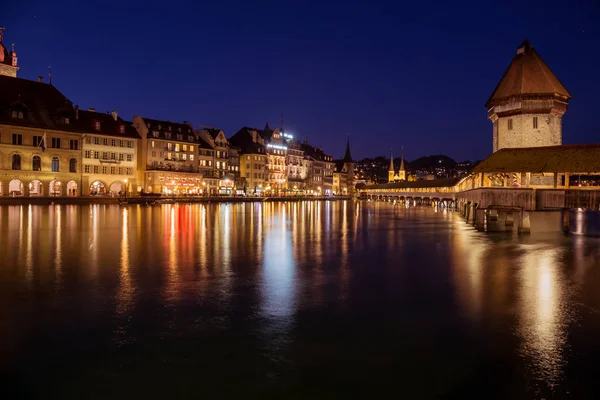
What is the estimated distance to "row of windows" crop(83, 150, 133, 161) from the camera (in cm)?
7706

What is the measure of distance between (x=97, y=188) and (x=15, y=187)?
13773 millimetres

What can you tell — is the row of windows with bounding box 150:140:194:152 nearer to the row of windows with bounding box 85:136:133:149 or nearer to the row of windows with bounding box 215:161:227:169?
the row of windows with bounding box 85:136:133:149

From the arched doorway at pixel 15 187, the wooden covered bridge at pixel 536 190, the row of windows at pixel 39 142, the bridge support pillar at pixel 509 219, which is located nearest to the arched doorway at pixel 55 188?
the arched doorway at pixel 15 187

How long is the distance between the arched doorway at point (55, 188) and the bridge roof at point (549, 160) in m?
59.9

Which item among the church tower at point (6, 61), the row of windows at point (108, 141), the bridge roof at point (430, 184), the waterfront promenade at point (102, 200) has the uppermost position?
the church tower at point (6, 61)

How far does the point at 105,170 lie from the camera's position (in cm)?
7938

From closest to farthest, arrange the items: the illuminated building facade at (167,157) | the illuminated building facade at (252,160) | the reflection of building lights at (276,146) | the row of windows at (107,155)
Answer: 1. the row of windows at (107,155)
2. the illuminated building facade at (167,157)
3. the illuminated building facade at (252,160)
4. the reflection of building lights at (276,146)

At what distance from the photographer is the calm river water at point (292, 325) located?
8.37 metres

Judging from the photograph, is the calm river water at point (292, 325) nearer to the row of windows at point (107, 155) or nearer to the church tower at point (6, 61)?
the row of windows at point (107, 155)

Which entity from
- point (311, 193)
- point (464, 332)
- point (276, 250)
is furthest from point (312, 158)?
point (464, 332)

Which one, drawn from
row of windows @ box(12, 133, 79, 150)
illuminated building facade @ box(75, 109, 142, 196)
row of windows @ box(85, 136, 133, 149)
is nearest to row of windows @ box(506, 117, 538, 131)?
row of windows @ box(12, 133, 79, 150)

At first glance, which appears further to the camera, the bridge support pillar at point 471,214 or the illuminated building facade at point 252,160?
the illuminated building facade at point 252,160

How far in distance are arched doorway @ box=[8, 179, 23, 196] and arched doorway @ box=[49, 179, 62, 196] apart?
424cm

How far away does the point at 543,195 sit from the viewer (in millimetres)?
35469
